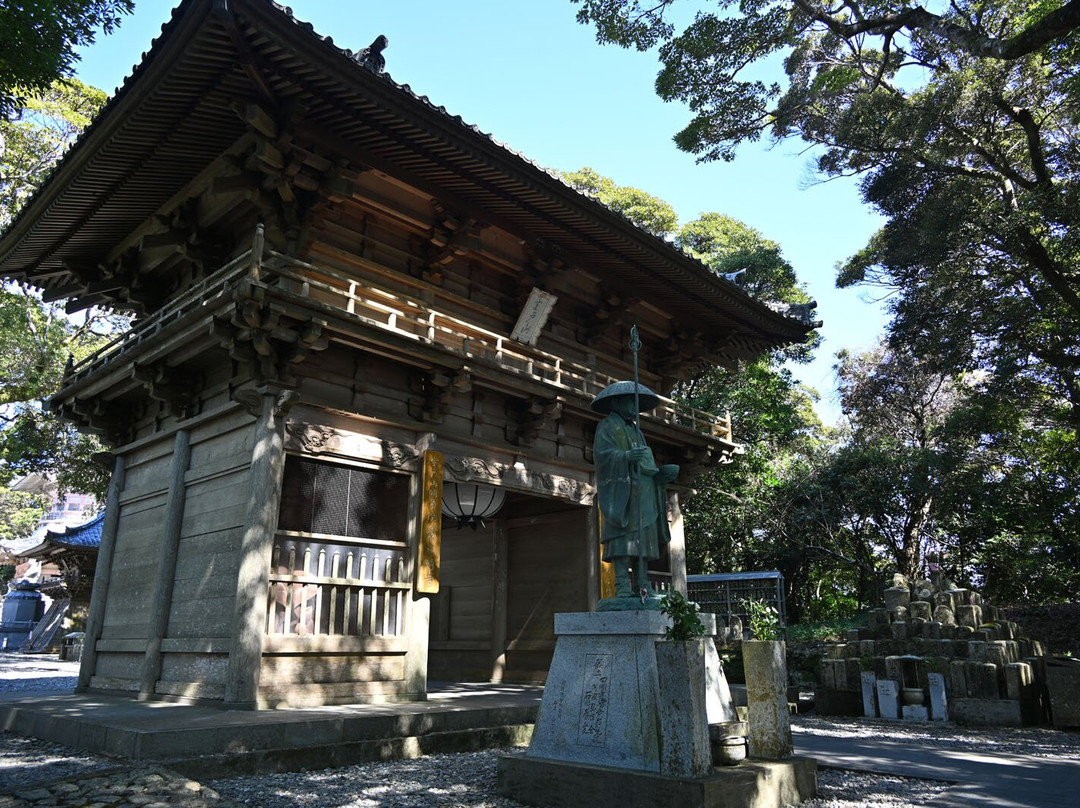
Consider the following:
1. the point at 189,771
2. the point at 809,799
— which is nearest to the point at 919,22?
the point at 809,799

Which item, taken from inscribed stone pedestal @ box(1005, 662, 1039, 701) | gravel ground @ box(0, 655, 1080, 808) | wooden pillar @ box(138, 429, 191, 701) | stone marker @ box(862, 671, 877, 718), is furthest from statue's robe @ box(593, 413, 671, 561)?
inscribed stone pedestal @ box(1005, 662, 1039, 701)

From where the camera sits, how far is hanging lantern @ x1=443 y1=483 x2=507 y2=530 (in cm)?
1108

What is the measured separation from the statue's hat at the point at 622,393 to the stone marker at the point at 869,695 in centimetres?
801

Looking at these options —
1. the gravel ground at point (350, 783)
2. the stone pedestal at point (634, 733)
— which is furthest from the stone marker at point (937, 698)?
the stone pedestal at point (634, 733)

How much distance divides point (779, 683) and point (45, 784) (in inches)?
207

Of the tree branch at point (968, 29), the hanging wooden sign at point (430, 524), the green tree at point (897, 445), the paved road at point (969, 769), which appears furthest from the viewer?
the green tree at point (897, 445)

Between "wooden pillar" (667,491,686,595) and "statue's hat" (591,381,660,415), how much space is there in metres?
6.43

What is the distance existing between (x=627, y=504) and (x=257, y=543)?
432 cm

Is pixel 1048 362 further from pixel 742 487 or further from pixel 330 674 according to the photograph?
pixel 330 674

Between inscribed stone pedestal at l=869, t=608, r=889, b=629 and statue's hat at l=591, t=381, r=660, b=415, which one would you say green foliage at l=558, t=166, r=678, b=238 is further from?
statue's hat at l=591, t=381, r=660, b=415

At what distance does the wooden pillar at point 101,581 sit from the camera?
10.1 meters

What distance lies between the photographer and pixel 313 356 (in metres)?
8.95

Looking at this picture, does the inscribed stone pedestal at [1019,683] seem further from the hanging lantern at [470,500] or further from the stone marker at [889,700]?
the hanging lantern at [470,500]

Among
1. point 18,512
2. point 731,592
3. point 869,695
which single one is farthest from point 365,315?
point 18,512
